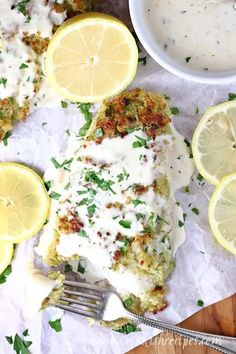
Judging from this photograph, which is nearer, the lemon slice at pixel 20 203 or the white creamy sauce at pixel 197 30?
the white creamy sauce at pixel 197 30

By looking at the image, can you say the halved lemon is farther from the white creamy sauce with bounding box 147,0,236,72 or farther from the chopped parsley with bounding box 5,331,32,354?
the chopped parsley with bounding box 5,331,32,354

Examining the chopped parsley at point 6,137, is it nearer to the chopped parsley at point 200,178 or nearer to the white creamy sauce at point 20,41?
the white creamy sauce at point 20,41

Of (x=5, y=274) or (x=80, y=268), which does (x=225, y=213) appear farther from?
(x=5, y=274)

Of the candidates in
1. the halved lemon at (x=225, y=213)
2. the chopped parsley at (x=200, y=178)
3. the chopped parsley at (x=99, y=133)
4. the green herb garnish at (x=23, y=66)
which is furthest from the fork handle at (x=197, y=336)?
the green herb garnish at (x=23, y=66)

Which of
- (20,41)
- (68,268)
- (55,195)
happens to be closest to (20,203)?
(55,195)

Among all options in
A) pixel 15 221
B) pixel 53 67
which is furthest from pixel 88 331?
pixel 53 67
